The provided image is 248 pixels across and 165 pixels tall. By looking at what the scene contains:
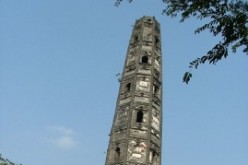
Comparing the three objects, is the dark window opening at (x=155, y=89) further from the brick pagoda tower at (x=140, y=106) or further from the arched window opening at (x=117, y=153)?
the arched window opening at (x=117, y=153)

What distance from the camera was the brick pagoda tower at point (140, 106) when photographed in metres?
14.6

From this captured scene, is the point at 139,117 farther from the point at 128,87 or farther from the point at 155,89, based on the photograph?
the point at 155,89

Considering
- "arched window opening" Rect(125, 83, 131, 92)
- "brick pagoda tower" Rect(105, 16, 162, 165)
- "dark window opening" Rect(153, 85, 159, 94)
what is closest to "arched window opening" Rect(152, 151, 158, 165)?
"brick pagoda tower" Rect(105, 16, 162, 165)

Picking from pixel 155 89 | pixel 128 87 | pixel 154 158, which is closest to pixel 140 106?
pixel 128 87

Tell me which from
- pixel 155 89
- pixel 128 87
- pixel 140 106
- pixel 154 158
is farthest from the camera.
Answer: pixel 155 89

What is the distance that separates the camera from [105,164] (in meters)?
14.8

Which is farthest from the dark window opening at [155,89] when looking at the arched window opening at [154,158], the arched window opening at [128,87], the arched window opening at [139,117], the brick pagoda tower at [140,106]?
the arched window opening at [154,158]

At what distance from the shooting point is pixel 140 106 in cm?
1589

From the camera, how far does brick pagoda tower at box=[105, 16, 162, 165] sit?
1464 cm

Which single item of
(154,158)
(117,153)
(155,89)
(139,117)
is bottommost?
(117,153)

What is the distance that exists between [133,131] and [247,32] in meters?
11.0

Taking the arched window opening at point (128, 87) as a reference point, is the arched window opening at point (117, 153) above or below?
below

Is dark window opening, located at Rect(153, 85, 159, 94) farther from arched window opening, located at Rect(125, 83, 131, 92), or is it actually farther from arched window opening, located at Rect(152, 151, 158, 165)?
arched window opening, located at Rect(152, 151, 158, 165)

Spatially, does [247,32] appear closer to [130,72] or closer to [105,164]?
[105,164]
